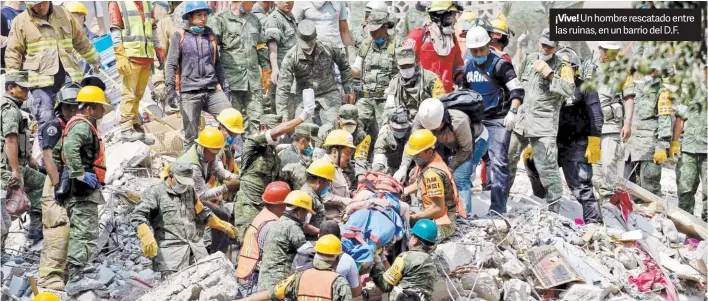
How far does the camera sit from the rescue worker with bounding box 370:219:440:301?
30.8ft

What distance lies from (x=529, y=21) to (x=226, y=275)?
29.1 feet

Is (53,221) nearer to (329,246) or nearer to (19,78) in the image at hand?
(19,78)

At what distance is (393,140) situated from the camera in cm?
1181

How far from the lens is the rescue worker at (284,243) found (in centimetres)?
954

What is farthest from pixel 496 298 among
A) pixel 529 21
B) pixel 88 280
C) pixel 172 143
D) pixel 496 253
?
pixel 529 21

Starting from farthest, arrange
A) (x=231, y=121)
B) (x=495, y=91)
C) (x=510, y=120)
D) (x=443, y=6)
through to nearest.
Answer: (x=443, y=6) → (x=495, y=91) → (x=510, y=120) → (x=231, y=121)

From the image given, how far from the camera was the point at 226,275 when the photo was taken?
32.8 feet

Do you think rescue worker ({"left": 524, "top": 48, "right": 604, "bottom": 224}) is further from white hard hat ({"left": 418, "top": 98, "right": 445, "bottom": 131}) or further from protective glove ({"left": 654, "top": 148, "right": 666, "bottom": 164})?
protective glove ({"left": 654, "top": 148, "right": 666, "bottom": 164})

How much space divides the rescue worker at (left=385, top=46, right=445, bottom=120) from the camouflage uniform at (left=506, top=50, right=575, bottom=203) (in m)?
1.00

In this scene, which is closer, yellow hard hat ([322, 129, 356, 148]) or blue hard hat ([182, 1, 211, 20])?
yellow hard hat ([322, 129, 356, 148])

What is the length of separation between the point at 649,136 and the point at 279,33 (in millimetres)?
5040

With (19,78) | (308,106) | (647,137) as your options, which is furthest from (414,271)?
(647,137)

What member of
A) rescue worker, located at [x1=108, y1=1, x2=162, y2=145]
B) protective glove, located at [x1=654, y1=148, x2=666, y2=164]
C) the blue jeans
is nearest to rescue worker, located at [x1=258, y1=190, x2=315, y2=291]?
the blue jeans

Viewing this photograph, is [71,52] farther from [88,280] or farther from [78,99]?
[88,280]
